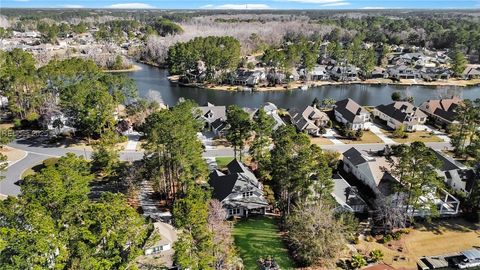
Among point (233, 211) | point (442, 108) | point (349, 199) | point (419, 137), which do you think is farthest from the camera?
point (442, 108)

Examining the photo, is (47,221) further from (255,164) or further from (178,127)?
(255,164)

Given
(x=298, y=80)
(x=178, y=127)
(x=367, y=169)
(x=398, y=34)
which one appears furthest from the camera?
(x=398, y=34)

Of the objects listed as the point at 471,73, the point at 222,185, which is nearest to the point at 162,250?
the point at 222,185

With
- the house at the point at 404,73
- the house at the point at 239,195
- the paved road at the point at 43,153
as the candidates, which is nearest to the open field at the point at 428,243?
the house at the point at 239,195

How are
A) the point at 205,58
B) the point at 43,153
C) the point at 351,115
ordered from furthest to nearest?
the point at 205,58 → the point at 351,115 → the point at 43,153

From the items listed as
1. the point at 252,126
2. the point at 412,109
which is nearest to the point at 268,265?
the point at 252,126

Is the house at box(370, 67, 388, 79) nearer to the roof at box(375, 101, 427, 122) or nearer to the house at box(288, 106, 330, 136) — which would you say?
the roof at box(375, 101, 427, 122)

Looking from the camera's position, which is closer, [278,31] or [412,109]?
[412,109]

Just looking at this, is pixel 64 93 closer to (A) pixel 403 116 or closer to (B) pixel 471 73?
(A) pixel 403 116
